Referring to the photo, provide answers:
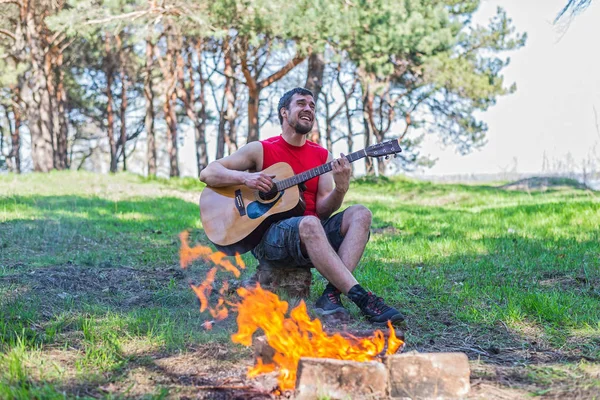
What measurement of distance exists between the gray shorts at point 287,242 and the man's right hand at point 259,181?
0.27 m

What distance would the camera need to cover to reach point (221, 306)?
441cm

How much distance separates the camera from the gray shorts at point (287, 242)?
4152mm

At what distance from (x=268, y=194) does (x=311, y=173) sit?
366 millimetres

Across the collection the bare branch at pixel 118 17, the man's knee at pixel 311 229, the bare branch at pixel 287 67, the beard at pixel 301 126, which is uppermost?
the bare branch at pixel 118 17

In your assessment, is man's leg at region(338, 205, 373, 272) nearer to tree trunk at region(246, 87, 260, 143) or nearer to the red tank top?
the red tank top

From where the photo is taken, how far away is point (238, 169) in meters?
4.57

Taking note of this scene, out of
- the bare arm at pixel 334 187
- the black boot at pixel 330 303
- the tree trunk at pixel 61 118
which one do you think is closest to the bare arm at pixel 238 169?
the bare arm at pixel 334 187

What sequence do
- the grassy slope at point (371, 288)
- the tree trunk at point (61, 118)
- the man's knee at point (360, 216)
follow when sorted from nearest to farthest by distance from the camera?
the grassy slope at point (371, 288)
the man's knee at point (360, 216)
the tree trunk at point (61, 118)

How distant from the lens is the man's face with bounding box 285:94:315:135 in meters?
4.43

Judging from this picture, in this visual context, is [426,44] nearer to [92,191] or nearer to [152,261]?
[92,191]

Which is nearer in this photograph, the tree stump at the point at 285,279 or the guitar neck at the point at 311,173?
the guitar neck at the point at 311,173

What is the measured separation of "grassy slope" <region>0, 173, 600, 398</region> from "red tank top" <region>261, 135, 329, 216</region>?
40.1 inches

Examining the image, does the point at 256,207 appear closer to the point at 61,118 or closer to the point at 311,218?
the point at 311,218

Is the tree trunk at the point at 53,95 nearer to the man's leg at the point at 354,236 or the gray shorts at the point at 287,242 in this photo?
the gray shorts at the point at 287,242
